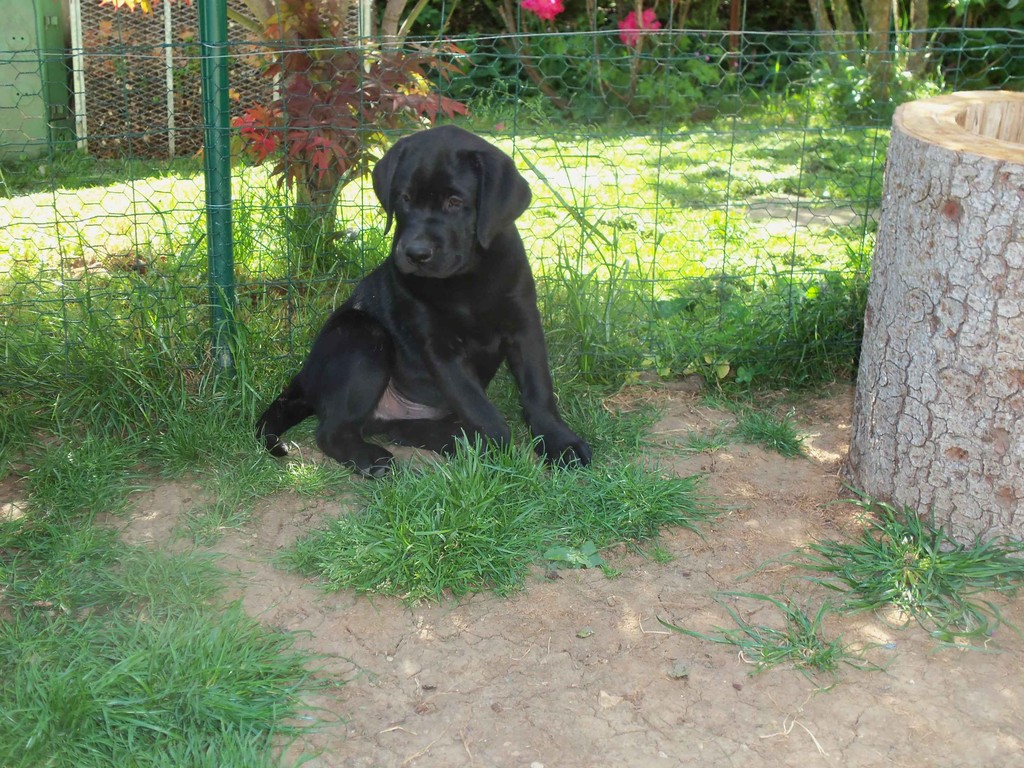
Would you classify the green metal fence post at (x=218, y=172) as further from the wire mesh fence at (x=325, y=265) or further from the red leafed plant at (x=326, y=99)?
the red leafed plant at (x=326, y=99)

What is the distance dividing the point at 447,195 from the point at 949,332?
1568 millimetres

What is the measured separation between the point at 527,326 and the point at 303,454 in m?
0.92

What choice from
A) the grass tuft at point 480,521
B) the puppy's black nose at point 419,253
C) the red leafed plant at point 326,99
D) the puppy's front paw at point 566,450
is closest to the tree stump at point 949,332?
the grass tuft at point 480,521

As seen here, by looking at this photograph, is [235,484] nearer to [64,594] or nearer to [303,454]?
[303,454]

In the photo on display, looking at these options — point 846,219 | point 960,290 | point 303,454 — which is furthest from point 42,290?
point 846,219

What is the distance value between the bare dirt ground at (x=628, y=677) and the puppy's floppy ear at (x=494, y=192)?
3.68 feet

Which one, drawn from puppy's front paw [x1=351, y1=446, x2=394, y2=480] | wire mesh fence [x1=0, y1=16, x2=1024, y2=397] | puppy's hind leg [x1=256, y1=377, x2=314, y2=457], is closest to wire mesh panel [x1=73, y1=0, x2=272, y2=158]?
wire mesh fence [x1=0, y1=16, x2=1024, y2=397]

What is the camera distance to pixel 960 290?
2.99 metres

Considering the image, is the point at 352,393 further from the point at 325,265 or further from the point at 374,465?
the point at 325,265

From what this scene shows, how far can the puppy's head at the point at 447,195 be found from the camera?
343cm

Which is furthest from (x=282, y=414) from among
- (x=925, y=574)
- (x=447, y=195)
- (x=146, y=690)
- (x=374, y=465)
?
(x=925, y=574)

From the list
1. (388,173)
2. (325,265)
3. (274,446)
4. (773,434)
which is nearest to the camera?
(388,173)

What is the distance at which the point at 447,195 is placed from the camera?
345cm

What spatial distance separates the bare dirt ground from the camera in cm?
245
